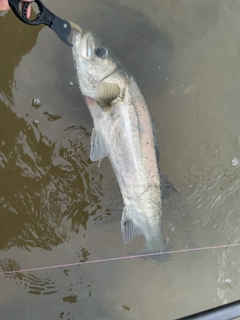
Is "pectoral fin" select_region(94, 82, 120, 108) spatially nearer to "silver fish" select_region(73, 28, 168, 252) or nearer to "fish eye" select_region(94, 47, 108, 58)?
"silver fish" select_region(73, 28, 168, 252)

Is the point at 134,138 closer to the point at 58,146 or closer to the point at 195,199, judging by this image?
the point at 58,146

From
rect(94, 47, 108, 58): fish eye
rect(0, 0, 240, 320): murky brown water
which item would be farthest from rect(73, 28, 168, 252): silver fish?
rect(0, 0, 240, 320): murky brown water

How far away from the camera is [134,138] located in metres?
1.91

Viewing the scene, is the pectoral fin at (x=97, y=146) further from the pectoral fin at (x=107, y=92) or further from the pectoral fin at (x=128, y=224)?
the pectoral fin at (x=128, y=224)

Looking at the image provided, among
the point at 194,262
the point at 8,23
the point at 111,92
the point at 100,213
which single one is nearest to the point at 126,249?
the point at 100,213

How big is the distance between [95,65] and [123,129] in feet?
1.24

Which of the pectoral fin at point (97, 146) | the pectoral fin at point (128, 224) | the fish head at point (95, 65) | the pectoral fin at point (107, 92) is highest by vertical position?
the fish head at point (95, 65)

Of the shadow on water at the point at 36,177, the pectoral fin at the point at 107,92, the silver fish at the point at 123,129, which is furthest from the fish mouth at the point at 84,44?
the shadow on water at the point at 36,177

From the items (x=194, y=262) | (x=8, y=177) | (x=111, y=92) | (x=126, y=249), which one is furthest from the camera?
(x=194, y=262)

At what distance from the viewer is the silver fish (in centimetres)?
189

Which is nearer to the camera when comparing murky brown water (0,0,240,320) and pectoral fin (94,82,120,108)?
pectoral fin (94,82,120,108)

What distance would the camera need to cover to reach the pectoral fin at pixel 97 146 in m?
1.96

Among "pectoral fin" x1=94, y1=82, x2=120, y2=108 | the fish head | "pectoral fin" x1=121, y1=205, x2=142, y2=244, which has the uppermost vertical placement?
the fish head

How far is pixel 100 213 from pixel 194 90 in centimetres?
105
